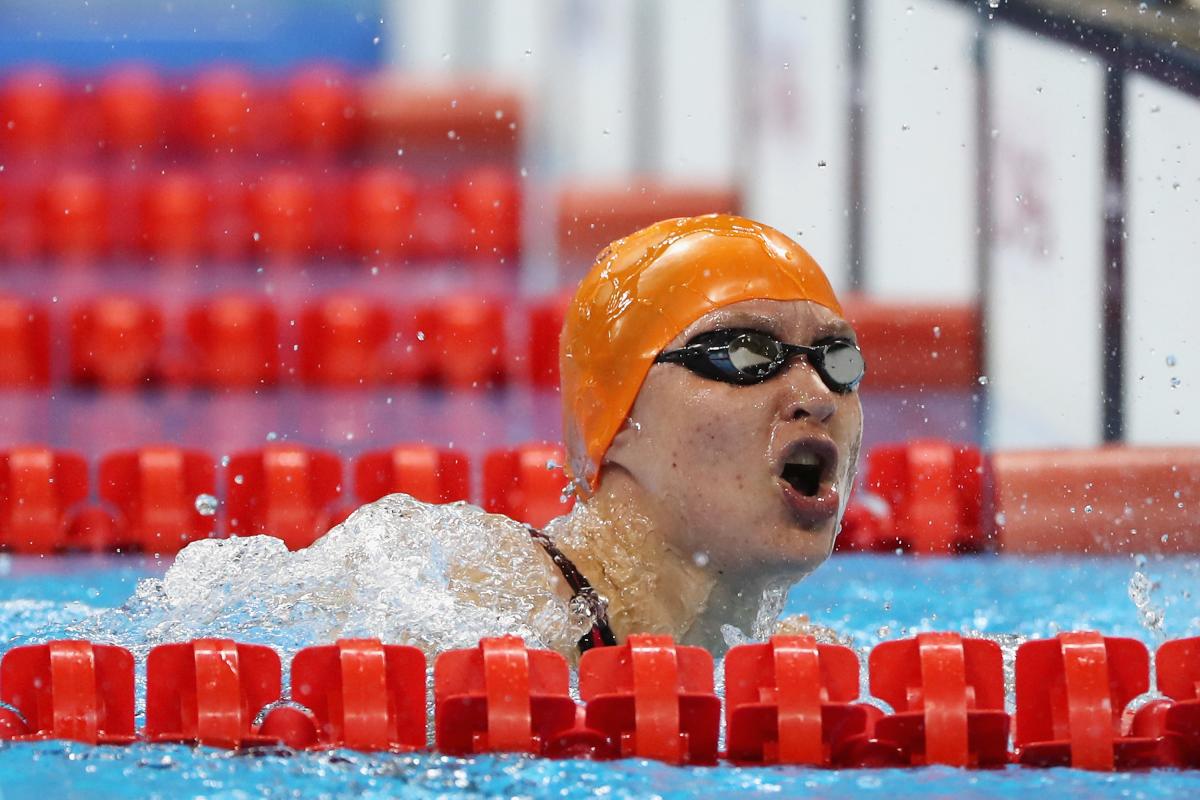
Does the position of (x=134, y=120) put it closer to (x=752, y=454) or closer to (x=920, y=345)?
(x=920, y=345)

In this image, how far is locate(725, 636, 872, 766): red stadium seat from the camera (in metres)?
2.12

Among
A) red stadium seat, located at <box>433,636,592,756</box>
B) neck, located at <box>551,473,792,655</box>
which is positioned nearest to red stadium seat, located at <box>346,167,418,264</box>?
neck, located at <box>551,473,792,655</box>

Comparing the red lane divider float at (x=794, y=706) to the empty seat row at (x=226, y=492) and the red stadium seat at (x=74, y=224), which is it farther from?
the red stadium seat at (x=74, y=224)

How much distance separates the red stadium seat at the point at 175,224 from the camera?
21.7 ft

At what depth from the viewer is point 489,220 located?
6.68 metres

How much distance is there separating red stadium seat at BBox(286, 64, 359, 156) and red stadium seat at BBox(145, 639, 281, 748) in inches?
216

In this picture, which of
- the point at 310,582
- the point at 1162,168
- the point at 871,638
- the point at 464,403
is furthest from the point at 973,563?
the point at 310,582

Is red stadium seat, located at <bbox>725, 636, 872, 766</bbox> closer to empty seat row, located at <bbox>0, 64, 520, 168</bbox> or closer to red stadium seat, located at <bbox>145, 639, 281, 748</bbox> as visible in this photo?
red stadium seat, located at <bbox>145, 639, 281, 748</bbox>

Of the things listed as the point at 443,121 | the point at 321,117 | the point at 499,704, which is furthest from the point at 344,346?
the point at 499,704

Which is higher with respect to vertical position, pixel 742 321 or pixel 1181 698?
pixel 742 321

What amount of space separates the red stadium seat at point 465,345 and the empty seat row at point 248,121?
6.59 feet

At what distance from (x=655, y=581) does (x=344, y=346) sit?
10.8 feet

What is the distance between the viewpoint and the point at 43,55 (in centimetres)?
807

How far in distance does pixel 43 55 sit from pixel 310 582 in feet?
20.8
